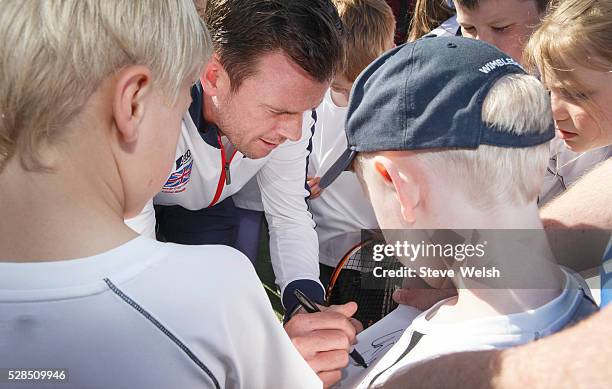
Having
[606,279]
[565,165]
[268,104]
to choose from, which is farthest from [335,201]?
[606,279]

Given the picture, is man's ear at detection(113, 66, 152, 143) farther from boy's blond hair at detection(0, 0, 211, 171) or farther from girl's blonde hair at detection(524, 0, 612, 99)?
girl's blonde hair at detection(524, 0, 612, 99)

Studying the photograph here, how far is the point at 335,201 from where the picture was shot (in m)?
3.24

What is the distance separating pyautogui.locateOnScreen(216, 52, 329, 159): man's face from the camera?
2350mm

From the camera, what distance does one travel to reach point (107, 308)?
0.91m

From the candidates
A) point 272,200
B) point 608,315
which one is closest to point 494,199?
point 608,315

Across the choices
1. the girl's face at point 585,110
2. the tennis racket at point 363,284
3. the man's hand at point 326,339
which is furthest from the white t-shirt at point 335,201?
the man's hand at point 326,339

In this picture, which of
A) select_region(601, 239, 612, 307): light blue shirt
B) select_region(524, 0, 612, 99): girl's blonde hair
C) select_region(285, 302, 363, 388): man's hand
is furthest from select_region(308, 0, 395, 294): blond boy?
select_region(601, 239, 612, 307): light blue shirt

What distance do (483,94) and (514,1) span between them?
7.37ft

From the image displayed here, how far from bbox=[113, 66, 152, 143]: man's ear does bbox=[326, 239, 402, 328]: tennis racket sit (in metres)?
1.71

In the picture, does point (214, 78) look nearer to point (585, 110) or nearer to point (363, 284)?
point (363, 284)

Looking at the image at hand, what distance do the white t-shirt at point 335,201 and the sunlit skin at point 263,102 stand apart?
0.68m

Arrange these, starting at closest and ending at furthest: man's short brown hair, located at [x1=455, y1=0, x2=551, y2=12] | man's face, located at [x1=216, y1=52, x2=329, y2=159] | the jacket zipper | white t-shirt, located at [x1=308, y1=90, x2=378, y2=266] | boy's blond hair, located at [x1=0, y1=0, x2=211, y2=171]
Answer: boy's blond hair, located at [x1=0, y1=0, x2=211, y2=171]
man's face, located at [x1=216, y1=52, x2=329, y2=159]
the jacket zipper
white t-shirt, located at [x1=308, y1=90, x2=378, y2=266]
man's short brown hair, located at [x1=455, y1=0, x2=551, y2=12]

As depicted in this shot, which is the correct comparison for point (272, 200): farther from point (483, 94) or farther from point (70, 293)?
point (70, 293)

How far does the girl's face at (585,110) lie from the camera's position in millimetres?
2266
